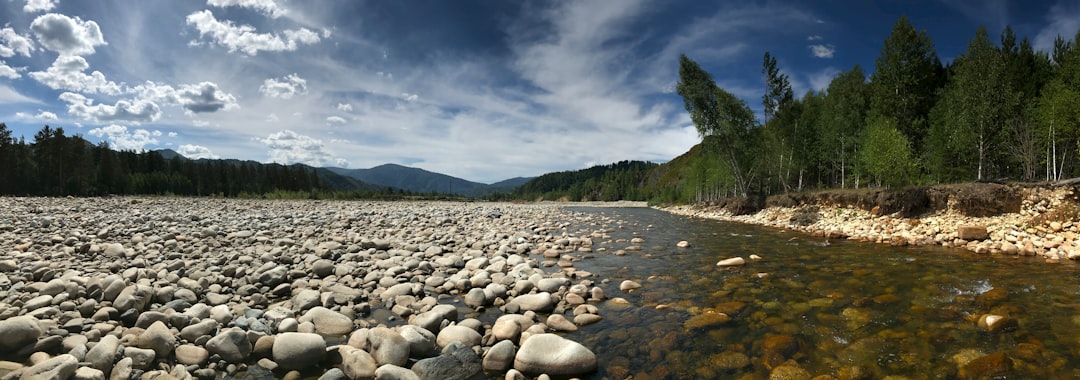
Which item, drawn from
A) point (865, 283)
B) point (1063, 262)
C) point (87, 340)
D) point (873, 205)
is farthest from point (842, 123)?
point (87, 340)

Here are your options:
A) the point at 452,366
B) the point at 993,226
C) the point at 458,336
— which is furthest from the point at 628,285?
the point at 993,226

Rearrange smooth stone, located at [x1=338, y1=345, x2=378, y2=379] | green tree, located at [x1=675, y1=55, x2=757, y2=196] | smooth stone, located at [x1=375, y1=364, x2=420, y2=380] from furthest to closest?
green tree, located at [x1=675, y1=55, x2=757, y2=196], smooth stone, located at [x1=338, y1=345, x2=378, y2=379], smooth stone, located at [x1=375, y1=364, x2=420, y2=380]

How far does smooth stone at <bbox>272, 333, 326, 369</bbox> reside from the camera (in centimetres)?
472

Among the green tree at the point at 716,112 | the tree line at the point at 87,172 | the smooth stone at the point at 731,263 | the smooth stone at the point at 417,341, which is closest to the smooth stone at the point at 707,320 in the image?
the smooth stone at the point at 417,341

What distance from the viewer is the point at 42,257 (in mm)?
8758

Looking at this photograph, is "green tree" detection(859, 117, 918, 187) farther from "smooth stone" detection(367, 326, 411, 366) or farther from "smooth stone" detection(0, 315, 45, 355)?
"smooth stone" detection(0, 315, 45, 355)

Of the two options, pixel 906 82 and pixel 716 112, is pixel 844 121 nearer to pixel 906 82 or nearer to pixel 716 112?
pixel 906 82

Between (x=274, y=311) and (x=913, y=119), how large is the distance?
44065 mm

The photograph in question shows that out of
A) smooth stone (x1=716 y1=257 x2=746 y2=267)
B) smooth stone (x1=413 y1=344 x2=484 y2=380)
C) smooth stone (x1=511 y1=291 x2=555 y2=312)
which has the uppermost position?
smooth stone (x1=716 y1=257 x2=746 y2=267)

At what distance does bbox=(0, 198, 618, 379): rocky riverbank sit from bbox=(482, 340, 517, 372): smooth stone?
1cm

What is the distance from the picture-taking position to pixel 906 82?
104 ft

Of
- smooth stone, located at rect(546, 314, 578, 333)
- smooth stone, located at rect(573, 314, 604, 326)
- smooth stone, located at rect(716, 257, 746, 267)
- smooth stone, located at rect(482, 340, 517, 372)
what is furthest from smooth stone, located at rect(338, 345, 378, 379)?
smooth stone, located at rect(716, 257, 746, 267)

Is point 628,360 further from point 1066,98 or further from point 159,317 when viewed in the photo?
point 1066,98

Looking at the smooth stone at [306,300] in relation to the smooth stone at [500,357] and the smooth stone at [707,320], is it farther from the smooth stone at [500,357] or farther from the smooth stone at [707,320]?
the smooth stone at [707,320]
